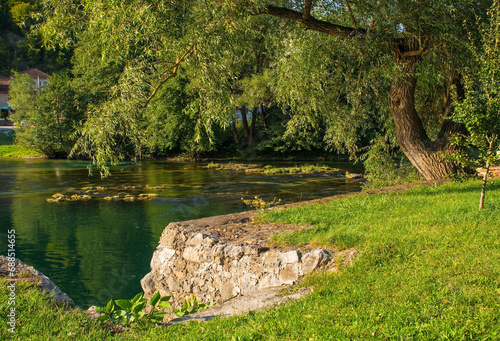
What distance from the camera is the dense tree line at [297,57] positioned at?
9406 millimetres

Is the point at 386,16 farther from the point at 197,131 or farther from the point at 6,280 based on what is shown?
the point at 6,280

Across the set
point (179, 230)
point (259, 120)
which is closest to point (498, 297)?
point (179, 230)

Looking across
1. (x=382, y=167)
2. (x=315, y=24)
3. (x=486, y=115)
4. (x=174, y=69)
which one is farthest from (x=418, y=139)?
(x=174, y=69)

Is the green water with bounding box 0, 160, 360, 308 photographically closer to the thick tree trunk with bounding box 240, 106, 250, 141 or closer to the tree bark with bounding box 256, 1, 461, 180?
the tree bark with bounding box 256, 1, 461, 180

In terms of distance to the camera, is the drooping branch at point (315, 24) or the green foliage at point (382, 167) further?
the green foliage at point (382, 167)

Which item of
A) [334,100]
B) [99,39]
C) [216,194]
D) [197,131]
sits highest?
[99,39]

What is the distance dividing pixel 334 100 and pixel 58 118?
111 ft

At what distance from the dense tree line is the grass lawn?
2.94m

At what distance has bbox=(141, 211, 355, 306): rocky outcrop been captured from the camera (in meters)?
6.91

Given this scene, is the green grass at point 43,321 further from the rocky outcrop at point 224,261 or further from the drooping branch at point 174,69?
the drooping branch at point 174,69

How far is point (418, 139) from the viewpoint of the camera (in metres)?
13.2

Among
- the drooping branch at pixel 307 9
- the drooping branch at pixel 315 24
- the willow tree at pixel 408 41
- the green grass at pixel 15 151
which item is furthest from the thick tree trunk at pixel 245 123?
the drooping branch at pixel 307 9

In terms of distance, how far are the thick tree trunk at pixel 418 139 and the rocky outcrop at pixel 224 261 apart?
615 centimetres

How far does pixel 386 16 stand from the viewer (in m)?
11.0
